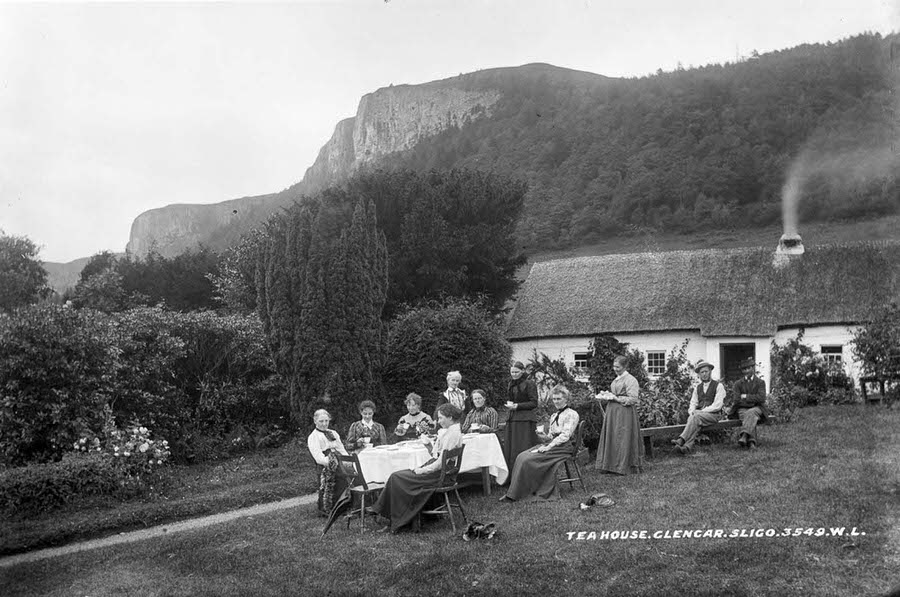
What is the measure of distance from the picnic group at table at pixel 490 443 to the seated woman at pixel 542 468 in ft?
0.04

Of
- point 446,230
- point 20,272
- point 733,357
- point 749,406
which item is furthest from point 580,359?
point 20,272

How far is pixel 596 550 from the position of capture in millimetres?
7172

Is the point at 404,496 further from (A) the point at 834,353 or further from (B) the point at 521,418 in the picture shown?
(A) the point at 834,353

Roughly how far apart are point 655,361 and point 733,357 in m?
2.54

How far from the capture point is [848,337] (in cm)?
2283

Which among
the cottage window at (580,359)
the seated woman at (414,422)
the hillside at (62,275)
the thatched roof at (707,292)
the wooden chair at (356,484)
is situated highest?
the hillside at (62,275)

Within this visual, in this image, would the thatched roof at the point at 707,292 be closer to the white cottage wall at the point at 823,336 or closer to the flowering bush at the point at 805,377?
the white cottage wall at the point at 823,336

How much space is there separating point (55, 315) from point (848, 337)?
21.5 meters

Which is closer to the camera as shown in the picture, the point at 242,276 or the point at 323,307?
the point at 323,307

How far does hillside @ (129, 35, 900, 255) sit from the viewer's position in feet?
78.4

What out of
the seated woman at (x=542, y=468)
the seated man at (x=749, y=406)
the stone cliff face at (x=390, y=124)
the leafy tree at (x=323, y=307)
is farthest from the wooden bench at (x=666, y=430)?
the stone cliff face at (x=390, y=124)

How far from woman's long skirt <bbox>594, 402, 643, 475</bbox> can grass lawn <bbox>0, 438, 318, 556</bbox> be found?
5.17m

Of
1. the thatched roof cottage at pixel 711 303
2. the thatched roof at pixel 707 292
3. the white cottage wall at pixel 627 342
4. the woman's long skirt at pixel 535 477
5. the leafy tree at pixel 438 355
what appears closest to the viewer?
the woman's long skirt at pixel 535 477

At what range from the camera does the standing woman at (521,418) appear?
11.5m
